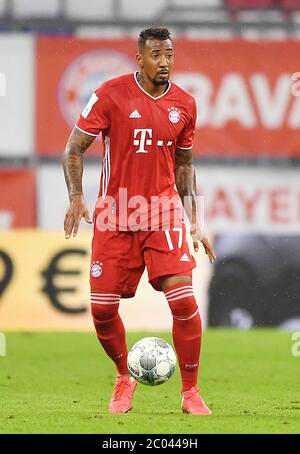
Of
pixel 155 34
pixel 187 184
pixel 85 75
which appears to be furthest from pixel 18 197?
pixel 155 34

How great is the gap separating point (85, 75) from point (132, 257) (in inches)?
285

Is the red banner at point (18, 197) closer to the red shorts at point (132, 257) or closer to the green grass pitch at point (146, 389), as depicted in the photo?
the green grass pitch at point (146, 389)

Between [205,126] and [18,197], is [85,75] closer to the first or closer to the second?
[205,126]

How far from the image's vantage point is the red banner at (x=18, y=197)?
15359 mm

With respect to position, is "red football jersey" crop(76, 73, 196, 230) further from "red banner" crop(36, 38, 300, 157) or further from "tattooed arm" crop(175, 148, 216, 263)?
"red banner" crop(36, 38, 300, 157)

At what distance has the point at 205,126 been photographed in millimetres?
15602

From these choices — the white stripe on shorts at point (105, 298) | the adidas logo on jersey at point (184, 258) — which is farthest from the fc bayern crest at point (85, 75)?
the adidas logo on jersey at point (184, 258)

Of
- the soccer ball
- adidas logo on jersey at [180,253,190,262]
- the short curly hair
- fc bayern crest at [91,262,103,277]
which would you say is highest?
the short curly hair

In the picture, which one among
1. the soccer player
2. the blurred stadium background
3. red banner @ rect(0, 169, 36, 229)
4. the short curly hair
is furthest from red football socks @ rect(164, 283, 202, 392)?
red banner @ rect(0, 169, 36, 229)

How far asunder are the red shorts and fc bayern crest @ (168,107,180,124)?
2.31 feet

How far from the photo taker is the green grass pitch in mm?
7770

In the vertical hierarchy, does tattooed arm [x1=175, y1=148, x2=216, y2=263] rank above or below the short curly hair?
below

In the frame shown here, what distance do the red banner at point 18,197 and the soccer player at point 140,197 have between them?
6744 mm
